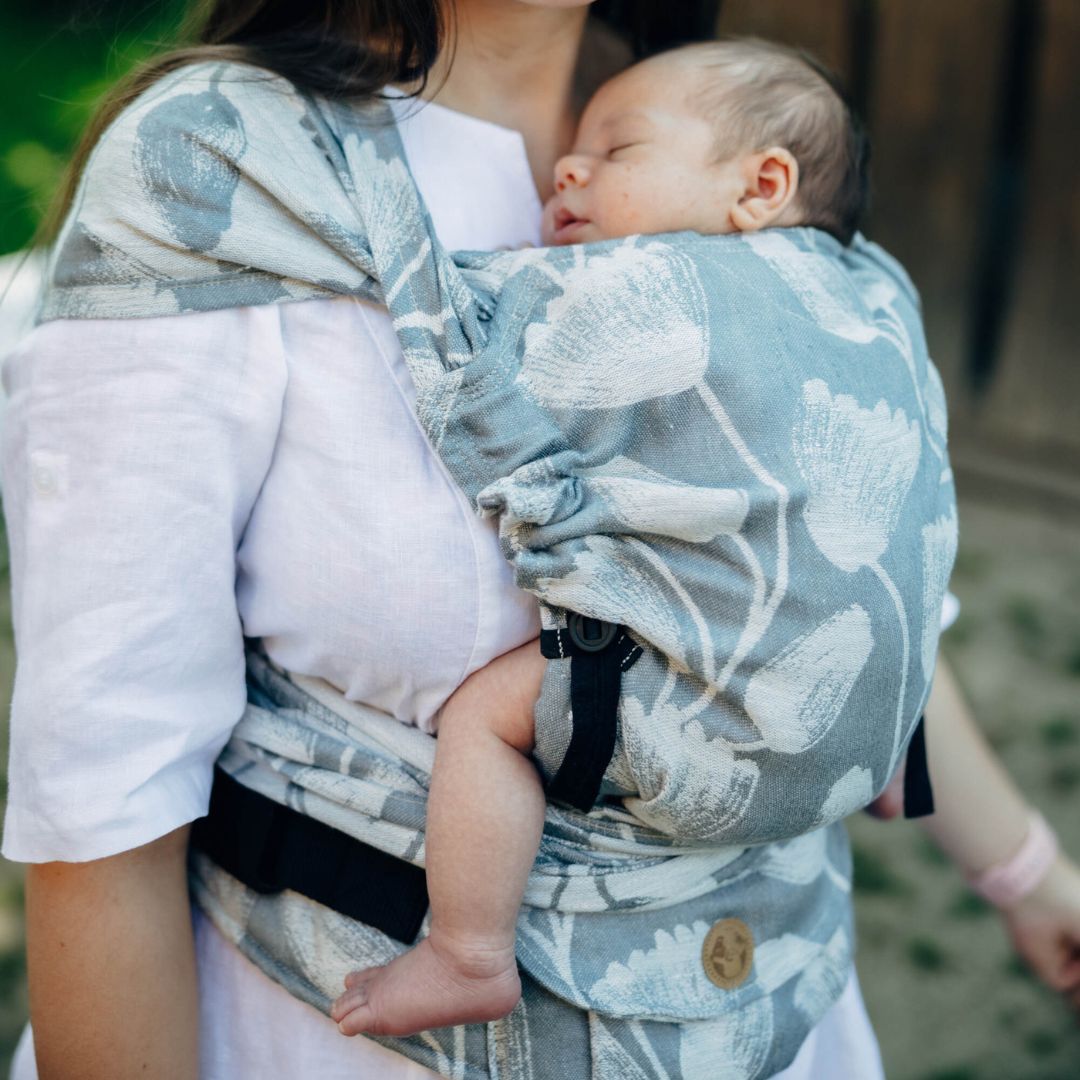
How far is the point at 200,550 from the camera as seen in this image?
1060mm

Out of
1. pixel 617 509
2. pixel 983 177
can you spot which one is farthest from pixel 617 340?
pixel 983 177

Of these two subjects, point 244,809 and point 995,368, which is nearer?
point 244,809

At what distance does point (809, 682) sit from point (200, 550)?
52cm

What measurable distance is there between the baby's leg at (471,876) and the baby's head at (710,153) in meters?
0.55

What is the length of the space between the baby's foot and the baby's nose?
30.7 inches

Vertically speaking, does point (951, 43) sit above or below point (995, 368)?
above

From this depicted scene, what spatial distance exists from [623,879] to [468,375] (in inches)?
18.3

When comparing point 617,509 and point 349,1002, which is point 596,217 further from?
point 349,1002

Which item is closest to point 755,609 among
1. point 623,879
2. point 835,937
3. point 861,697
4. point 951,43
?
point 861,697

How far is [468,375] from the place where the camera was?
3.46 feet

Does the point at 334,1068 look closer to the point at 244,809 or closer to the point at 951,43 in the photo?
the point at 244,809

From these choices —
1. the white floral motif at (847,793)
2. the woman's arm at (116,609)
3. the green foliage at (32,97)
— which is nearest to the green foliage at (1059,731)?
the white floral motif at (847,793)

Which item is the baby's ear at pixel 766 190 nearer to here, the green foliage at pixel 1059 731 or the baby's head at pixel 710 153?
the baby's head at pixel 710 153

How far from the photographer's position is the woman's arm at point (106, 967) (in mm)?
1116
